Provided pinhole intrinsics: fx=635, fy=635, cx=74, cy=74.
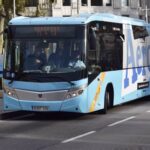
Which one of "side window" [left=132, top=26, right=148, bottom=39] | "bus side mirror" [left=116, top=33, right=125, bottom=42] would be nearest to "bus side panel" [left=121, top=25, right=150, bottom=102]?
"side window" [left=132, top=26, right=148, bottom=39]

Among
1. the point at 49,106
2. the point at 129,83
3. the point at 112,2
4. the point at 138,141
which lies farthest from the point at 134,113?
the point at 112,2

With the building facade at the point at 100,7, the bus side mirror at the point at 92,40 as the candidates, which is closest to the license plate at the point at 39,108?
the bus side mirror at the point at 92,40

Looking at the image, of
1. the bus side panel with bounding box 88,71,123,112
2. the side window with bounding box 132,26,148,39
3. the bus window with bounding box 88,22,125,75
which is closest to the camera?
the bus side panel with bounding box 88,71,123,112

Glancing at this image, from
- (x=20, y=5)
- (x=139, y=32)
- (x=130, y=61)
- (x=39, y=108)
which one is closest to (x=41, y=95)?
(x=39, y=108)

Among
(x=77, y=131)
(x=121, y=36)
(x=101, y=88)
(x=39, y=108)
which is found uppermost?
(x=121, y=36)

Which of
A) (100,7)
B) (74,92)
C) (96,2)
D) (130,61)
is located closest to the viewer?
(74,92)

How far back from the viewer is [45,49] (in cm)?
1670

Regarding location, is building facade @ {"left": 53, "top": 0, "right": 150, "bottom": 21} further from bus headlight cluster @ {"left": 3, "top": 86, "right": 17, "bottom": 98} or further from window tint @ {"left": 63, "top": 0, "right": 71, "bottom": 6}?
bus headlight cluster @ {"left": 3, "top": 86, "right": 17, "bottom": 98}

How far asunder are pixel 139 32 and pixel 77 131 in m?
8.62

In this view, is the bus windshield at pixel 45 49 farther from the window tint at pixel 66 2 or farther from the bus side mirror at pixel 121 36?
the window tint at pixel 66 2

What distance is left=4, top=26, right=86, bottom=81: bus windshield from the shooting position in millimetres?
16422

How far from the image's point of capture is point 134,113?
741 inches

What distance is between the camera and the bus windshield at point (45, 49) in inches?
647

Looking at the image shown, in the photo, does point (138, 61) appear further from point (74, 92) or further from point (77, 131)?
point (77, 131)
